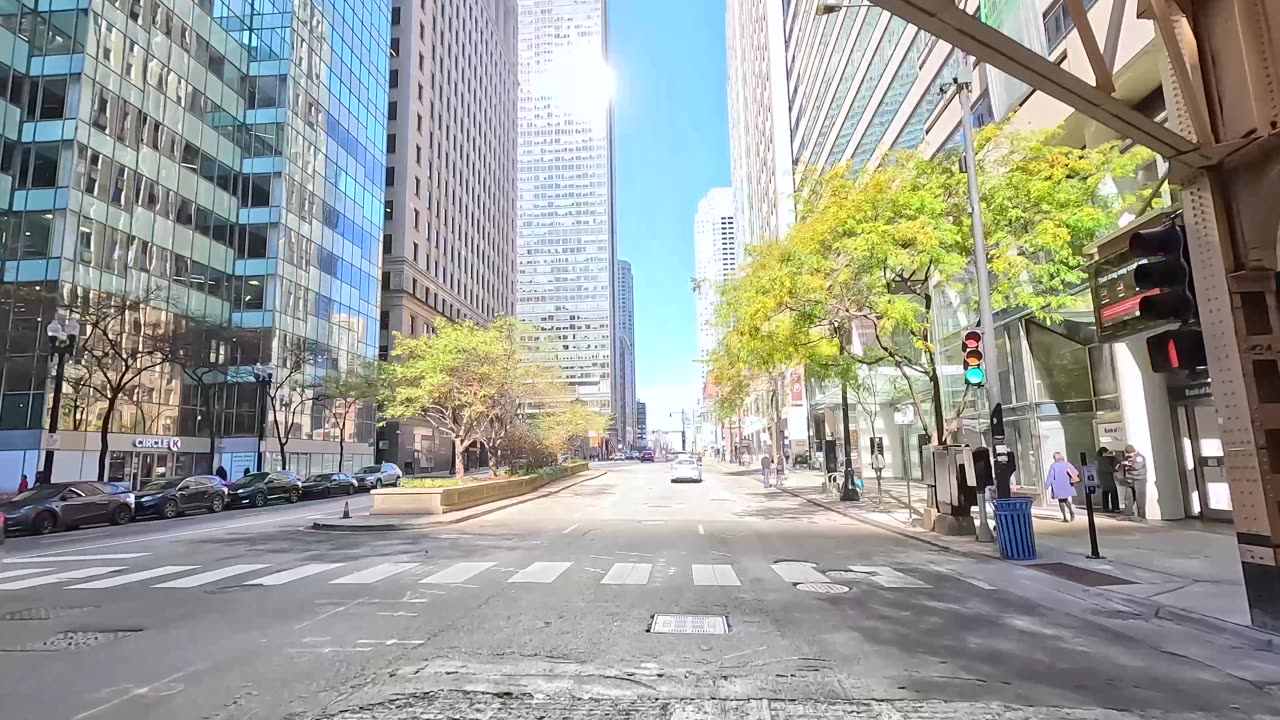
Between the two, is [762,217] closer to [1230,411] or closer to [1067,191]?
[1067,191]

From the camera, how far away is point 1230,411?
712cm

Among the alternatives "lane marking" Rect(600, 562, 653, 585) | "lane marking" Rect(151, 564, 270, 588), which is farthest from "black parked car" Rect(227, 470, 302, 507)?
"lane marking" Rect(600, 562, 653, 585)

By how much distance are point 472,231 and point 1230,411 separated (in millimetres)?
84472

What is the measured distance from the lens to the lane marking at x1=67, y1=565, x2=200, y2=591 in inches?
395

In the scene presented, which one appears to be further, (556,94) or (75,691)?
(556,94)

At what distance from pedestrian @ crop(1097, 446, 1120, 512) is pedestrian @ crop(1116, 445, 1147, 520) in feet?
0.73

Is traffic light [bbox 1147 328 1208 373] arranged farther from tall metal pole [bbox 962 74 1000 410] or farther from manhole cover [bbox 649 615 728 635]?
tall metal pole [bbox 962 74 1000 410]

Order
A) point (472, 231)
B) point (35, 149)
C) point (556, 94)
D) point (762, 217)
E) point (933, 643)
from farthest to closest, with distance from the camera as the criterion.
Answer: point (556, 94) → point (472, 231) → point (762, 217) → point (35, 149) → point (933, 643)

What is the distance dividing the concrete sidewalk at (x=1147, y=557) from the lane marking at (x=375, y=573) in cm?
991

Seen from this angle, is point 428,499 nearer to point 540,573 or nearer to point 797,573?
point 540,573

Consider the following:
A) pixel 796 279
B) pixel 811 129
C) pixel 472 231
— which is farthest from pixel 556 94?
pixel 796 279

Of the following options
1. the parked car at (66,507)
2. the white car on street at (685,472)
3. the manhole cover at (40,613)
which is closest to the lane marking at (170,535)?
the parked car at (66,507)

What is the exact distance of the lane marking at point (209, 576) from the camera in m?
10.0

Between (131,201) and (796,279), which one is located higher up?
(131,201)
